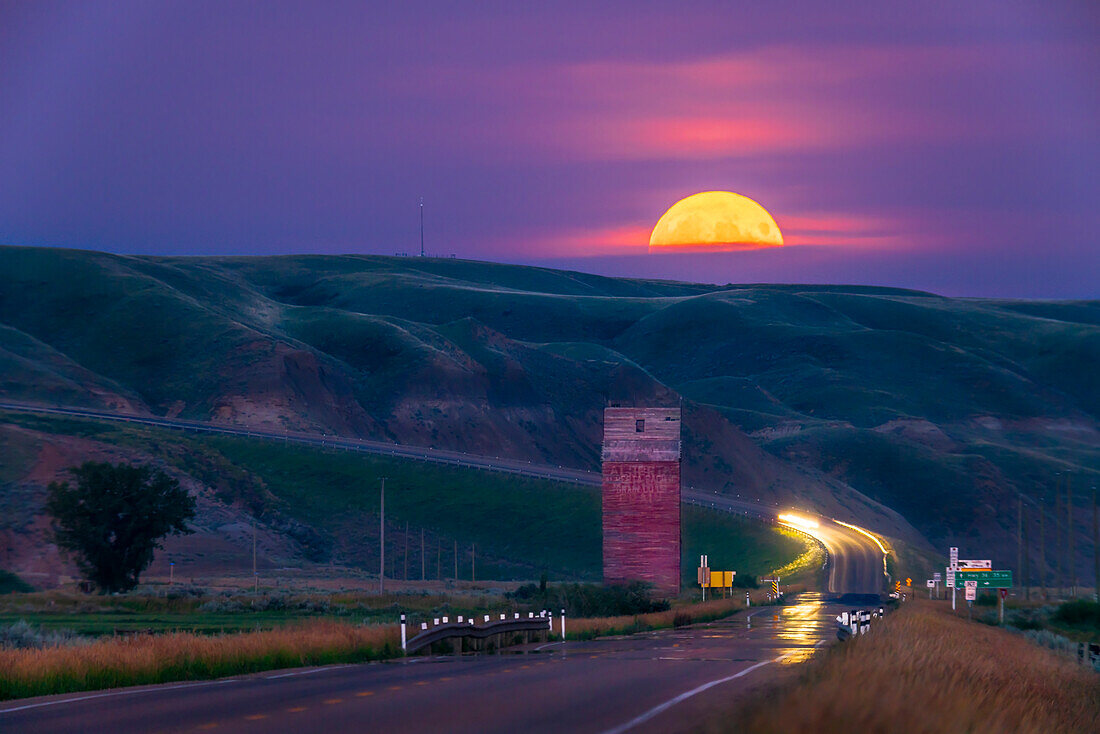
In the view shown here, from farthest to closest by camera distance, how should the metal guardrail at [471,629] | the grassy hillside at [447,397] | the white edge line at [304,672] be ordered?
the grassy hillside at [447,397], the metal guardrail at [471,629], the white edge line at [304,672]

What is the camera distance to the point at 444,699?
1756cm

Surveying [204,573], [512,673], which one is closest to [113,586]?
[204,573]

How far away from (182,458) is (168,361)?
54.7 m

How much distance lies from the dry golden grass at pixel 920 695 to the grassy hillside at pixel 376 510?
74.3 metres

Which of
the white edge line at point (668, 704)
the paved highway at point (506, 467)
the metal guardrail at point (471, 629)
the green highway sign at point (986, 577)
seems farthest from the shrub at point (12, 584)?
the white edge line at point (668, 704)

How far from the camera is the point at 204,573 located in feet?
296

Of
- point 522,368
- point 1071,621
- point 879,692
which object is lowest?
point 1071,621

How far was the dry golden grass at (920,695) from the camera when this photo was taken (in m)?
11.6

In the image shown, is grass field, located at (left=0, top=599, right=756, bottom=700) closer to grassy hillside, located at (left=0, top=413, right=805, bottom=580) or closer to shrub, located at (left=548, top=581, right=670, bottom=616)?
shrub, located at (left=548, top=581, right=670, bottom=616)

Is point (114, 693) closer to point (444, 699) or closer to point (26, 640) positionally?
point (444, 699)

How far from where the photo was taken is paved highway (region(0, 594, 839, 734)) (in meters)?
14.9

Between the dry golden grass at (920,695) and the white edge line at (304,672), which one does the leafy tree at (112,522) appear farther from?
the dry golden grass at (920,695)

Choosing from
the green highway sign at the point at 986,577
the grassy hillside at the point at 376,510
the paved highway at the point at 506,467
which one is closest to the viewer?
the green highway sign at the point at 986,577

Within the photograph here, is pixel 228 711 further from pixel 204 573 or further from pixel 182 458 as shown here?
pixel 182 458
